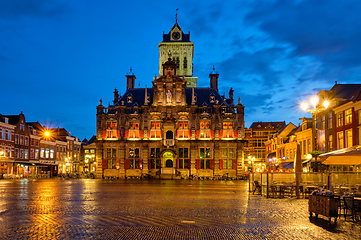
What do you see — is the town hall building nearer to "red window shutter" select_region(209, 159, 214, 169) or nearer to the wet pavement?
"red window shutter" select_region(209, 159, 214, 169)

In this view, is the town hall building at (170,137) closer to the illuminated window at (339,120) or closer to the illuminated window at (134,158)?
the illuminated window at (134,158)

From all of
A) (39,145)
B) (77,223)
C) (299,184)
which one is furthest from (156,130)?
(77,223)

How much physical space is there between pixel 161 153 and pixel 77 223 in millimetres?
43932

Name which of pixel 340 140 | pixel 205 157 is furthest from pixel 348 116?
pixel 205 157

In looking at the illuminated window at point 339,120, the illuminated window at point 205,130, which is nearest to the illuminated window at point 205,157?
the illuminated window at point 205,130

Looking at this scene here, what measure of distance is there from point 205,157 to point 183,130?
19.2 feet

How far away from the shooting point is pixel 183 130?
56.2 metres

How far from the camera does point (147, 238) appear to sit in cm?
918

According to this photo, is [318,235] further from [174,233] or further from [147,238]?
[147,238]

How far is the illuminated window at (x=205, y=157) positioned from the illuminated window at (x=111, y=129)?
15.0 metres

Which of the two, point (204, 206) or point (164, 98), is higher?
point (164, 98)

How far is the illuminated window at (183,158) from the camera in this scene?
55938 mm

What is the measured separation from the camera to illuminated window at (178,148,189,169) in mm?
55938

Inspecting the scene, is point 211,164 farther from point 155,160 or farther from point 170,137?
point 155,160
